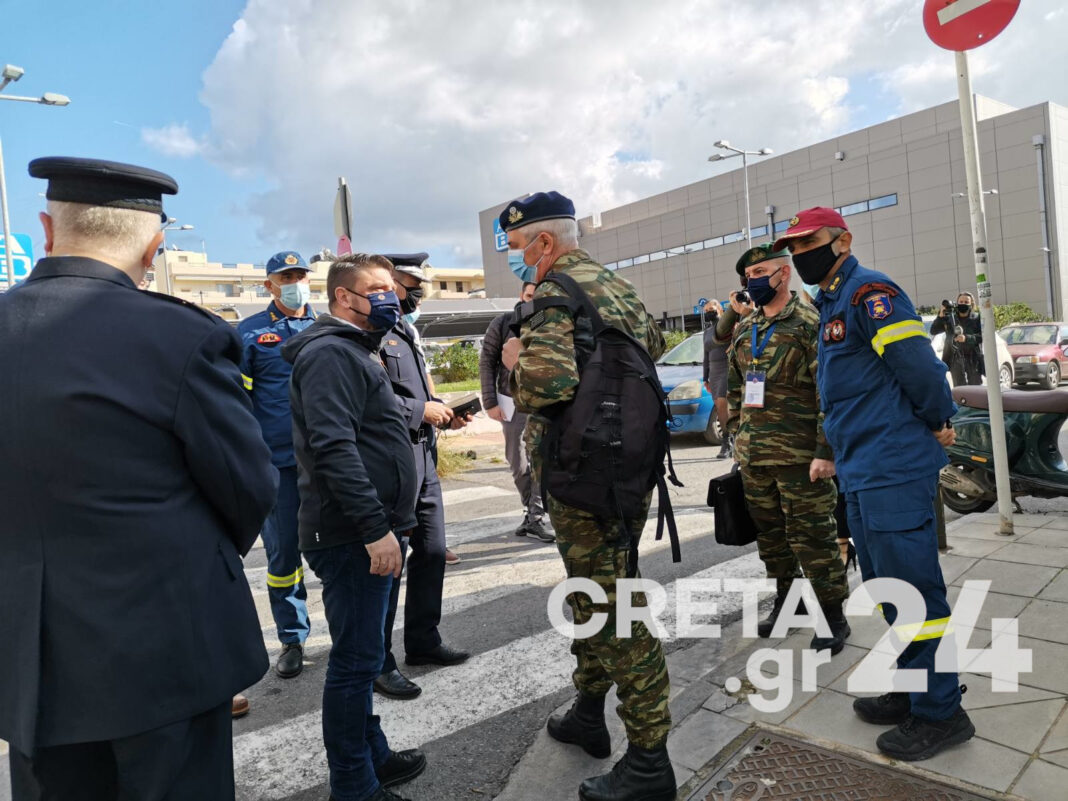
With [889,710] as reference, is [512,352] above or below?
above

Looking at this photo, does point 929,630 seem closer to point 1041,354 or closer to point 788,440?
point 788,440

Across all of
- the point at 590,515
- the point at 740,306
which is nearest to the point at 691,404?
the point at 740,306

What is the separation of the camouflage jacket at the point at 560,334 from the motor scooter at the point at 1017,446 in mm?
4044

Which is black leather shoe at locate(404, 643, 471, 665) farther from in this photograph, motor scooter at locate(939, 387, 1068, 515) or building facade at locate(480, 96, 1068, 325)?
building facade at locate(480, 96, 1068, 325)

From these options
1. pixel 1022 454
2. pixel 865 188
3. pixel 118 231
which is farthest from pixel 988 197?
pixel 118 231

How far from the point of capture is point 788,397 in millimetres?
3609

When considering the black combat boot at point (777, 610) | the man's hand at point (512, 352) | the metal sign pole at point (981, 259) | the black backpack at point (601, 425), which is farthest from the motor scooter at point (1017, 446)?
the man's hand at point (512, 352)

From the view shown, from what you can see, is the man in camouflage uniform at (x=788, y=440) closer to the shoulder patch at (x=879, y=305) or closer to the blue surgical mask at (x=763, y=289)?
the blue surgical mask at (x=763, y=289)

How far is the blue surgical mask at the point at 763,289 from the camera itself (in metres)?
3.72

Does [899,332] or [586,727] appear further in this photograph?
[586,727]

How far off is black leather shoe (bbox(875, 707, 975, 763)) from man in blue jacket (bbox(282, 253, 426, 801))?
1790 millimetres

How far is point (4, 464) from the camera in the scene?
1.49 metres

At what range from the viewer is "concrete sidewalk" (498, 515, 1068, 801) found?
8.18 feet

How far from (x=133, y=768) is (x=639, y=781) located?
5.33 feet
